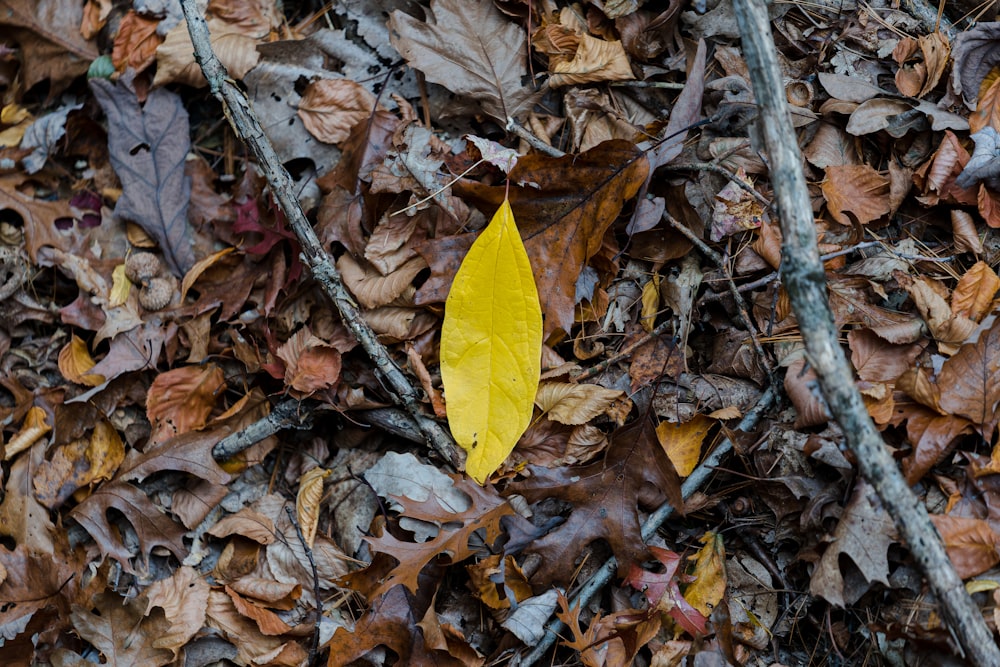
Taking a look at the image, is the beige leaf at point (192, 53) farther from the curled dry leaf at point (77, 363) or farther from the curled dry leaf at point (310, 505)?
the curled dry leaf at point (310, 505)

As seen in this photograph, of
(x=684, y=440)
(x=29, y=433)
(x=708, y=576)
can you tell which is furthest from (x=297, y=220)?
(x=708, y=576)

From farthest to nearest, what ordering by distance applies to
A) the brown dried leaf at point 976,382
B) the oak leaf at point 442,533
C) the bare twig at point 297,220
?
the bare twig at point 297,220, the oak leaf at point 442,533, the brown dried leaf at point 976,382

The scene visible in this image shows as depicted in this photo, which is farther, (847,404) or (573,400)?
(573,400)

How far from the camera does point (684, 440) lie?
2141 mm

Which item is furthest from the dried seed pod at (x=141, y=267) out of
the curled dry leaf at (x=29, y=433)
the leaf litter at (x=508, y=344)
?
the curled dry leaf at (x=29, y=433)

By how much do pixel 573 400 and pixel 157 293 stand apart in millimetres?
1646

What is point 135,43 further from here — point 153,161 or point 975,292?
point 975,292

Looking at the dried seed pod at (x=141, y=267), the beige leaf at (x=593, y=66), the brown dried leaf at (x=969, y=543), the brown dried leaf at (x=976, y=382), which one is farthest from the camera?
the dried seed pod at (x=141, y=267)

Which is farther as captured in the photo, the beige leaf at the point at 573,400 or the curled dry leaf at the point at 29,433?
the curled dry leaf at the point at 29,433

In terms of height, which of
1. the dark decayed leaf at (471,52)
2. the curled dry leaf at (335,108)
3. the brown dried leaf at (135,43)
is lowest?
the curled dry leaf at (335,108)

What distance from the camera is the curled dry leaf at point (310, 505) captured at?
2.30m

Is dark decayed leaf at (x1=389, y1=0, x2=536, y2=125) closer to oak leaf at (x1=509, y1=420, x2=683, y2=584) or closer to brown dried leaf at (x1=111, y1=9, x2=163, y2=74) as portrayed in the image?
brown dried leaf at (x1=111, y1=9, x2=163, y2=74)

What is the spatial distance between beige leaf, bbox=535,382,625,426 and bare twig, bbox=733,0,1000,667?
2.41 feet

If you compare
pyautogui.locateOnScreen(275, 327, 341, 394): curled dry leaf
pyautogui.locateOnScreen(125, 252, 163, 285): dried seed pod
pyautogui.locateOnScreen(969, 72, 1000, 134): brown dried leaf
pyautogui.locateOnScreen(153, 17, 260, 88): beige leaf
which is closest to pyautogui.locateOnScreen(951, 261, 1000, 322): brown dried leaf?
pyautogui.locateOnScreen(969, 72, 1000, 134): brown dried leaf
